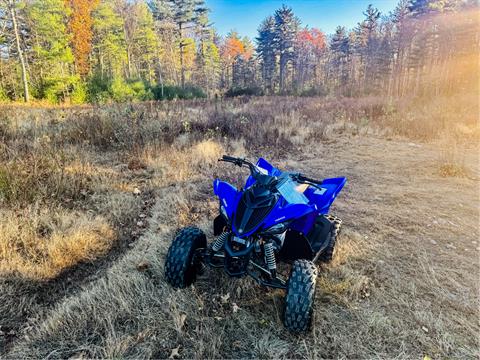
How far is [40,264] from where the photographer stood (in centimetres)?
271

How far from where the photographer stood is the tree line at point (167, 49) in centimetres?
2036

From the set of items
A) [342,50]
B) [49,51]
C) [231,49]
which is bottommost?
[49,51]

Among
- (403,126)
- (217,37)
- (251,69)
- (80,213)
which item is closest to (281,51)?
(251,69)

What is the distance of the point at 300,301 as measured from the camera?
1939mm

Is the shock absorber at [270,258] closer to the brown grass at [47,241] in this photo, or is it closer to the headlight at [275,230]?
the headlight at [275,230]

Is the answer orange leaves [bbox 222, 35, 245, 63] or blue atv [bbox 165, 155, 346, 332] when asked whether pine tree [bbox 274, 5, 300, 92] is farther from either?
blue atv [bbox 165, 155, 346, 332]

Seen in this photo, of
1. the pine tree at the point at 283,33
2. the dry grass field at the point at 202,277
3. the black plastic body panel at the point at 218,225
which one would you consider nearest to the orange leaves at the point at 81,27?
the pine tree at the point at 283,33

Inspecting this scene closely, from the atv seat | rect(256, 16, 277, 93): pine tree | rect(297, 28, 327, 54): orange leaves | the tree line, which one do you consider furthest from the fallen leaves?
rect(297, 28, 327, 54): orange leaves

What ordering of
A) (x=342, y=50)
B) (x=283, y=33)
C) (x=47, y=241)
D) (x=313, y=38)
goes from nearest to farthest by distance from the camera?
(x=47, y=241), (x=283, y=33), (x=342, y=50), (x=313, y=38)

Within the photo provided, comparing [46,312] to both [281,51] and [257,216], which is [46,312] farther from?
[281,51]

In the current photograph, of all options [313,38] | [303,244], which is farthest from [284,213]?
[313,38]

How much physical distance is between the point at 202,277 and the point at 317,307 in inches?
41.5

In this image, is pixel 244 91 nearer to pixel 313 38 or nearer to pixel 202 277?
pixel 202 277

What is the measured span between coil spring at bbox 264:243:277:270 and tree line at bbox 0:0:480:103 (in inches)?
648
